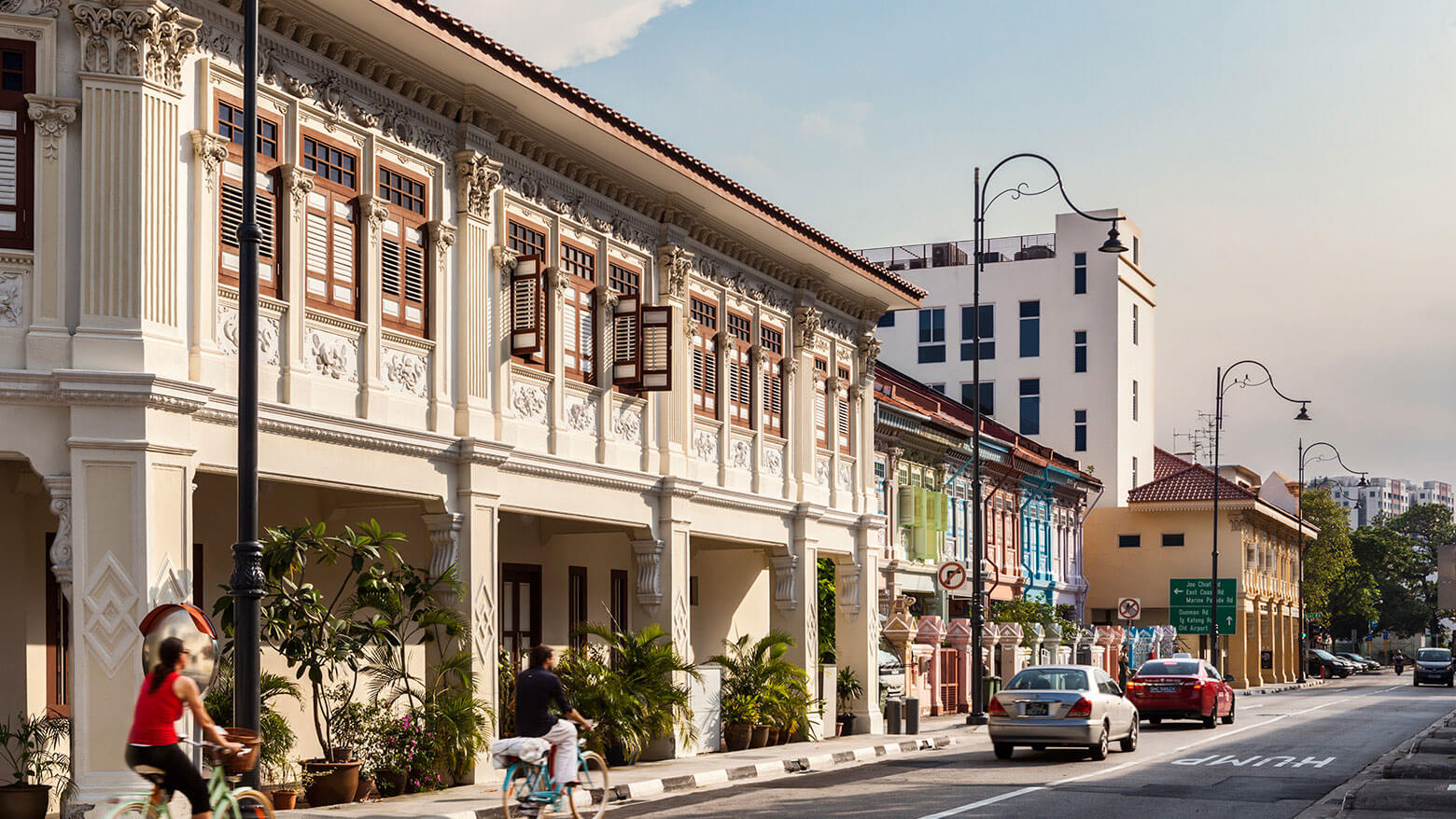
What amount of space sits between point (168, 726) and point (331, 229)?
26.8ft

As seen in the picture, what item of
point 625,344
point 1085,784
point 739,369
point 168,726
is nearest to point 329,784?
point 168,726

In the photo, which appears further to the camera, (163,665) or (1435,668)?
(1435,668)

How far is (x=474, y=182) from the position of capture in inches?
794

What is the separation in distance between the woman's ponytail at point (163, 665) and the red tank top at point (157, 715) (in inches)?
0.7

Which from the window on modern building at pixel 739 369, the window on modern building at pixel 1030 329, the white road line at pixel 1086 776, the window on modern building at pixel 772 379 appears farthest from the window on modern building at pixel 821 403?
the window on modern building at pixel 1030 329

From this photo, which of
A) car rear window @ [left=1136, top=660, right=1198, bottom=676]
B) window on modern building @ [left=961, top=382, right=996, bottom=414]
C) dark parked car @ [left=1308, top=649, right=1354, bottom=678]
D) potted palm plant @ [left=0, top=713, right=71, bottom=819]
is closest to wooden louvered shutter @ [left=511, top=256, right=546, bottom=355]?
potted palm plant @ [left=0, top=713, right=71, bottom=819]

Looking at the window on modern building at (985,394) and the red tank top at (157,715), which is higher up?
the window on modern building at (985,394)

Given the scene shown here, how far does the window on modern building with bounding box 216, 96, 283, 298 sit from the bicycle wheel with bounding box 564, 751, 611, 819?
5786 mm

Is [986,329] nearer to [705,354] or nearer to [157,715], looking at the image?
[705,354]

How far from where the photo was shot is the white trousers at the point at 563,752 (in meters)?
14.3

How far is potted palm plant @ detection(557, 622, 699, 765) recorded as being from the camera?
21.8 m

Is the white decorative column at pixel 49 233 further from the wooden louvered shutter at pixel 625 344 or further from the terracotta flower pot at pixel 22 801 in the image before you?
the wooden louvered shutter at pixel 625 344

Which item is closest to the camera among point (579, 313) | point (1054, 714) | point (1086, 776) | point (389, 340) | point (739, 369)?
point (389, 340)

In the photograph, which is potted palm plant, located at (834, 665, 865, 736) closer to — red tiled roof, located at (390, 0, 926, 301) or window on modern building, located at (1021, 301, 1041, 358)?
red tiled roof, located at (390, 0, 926, 301)
